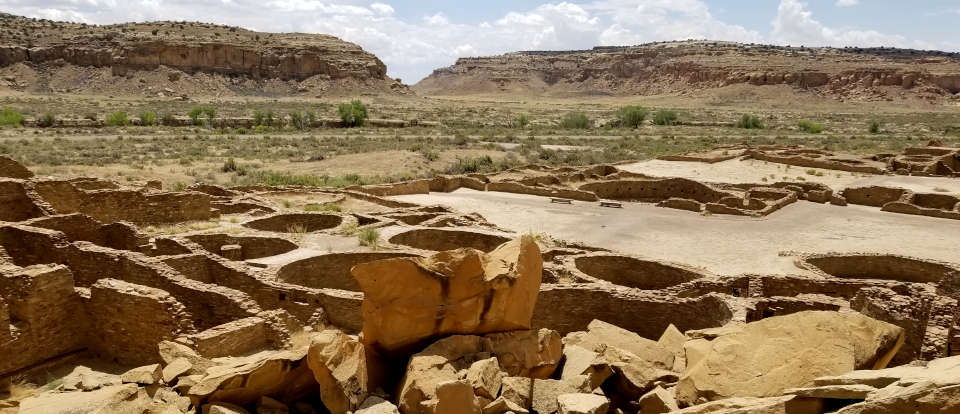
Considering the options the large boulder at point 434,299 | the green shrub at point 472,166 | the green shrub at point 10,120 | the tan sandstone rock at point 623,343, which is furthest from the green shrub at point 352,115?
the large boulder at point 434,299

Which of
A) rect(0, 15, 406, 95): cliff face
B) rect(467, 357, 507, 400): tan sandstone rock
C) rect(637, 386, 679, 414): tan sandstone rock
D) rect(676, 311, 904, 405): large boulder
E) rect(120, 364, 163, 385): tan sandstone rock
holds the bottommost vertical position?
rect(120, 364, 163, 385): tan sandstone rock

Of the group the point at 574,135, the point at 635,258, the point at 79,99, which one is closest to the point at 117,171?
the point at 635,258

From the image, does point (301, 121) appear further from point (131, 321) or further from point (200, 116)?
point (131, 321)

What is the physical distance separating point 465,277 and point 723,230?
17.6m

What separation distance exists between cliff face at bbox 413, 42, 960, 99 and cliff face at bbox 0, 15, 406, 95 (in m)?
55.7

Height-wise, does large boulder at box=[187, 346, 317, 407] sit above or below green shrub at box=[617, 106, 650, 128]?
below

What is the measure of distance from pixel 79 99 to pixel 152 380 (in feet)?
278

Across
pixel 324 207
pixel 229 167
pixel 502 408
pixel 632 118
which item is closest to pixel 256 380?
pixel 502 408

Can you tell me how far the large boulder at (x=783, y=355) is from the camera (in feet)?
22.9

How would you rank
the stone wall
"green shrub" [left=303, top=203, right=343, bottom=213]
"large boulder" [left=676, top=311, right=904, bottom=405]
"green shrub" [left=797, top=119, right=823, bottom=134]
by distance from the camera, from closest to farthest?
"large boulder" [left=676, top=311, right=904, bottom=405] < the stone wall < "green shrub" [left=303, top=203, right=343, bottom=213] < "green shrub" [left=797, top=119, right=823, bottom=134]

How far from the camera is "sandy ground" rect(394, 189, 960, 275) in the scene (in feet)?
66.5

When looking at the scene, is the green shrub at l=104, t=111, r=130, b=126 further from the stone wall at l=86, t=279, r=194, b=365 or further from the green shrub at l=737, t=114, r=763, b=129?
the green shrub at l=737, t=114, r=763, b=129

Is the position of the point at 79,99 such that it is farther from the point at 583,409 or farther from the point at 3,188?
the point at 583,409

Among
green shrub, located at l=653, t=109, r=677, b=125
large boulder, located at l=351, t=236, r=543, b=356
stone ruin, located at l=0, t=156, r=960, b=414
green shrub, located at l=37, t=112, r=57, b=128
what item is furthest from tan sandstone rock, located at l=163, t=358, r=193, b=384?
green shrub, located at l=653, t=109, r=677, b=125
